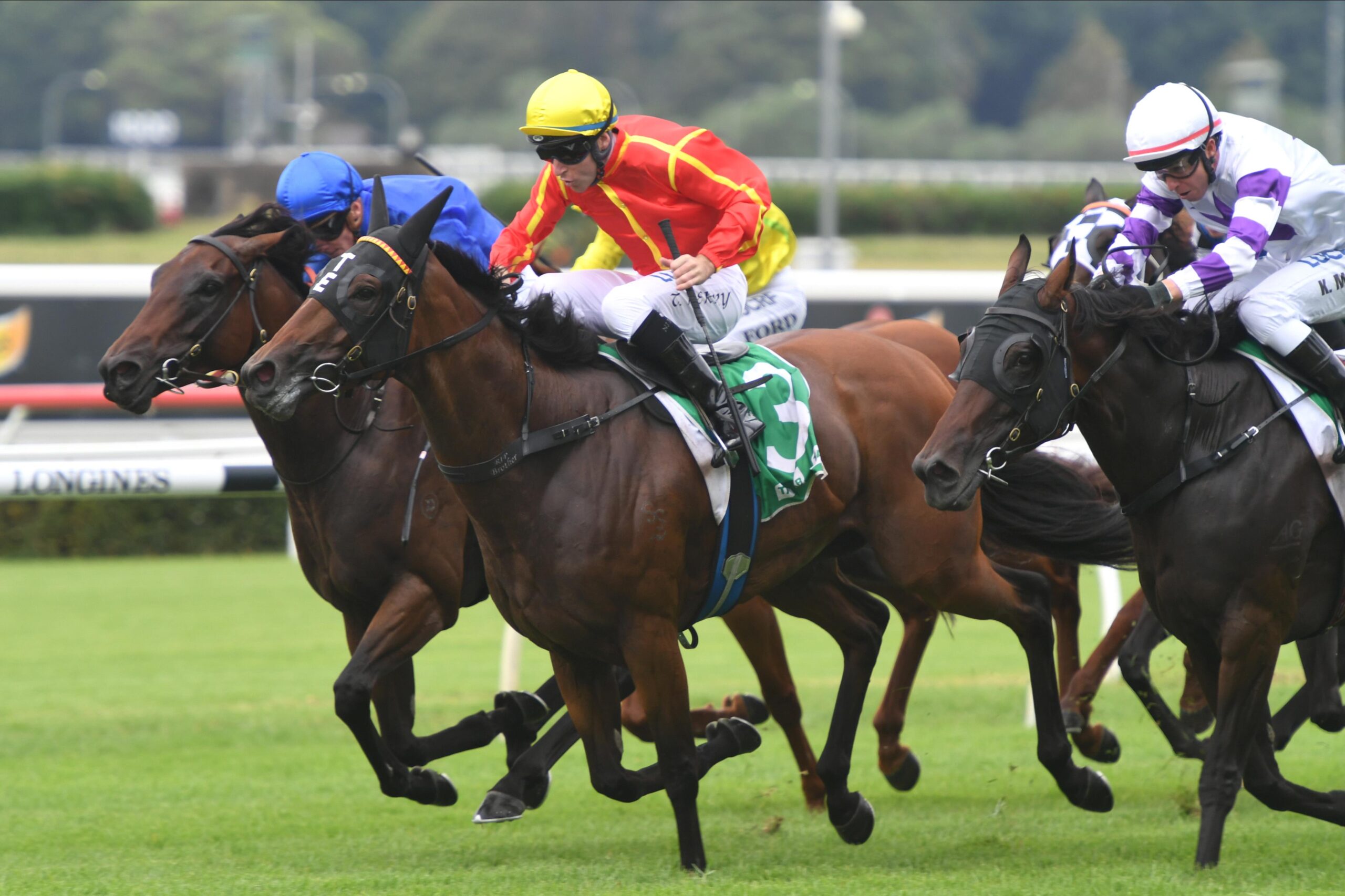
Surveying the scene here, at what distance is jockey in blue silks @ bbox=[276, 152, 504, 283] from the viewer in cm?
569

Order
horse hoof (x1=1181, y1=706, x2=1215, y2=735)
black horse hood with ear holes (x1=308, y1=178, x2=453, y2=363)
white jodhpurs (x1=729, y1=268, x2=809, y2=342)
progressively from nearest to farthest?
black horse hood with ear holes (x1=308, y1=178, x2=453, y2=363) < horse hoof (x1=1181, y1=706, x2=1215, y2=735) < white jodhpurs (x1=729, y1=268, x2=809, y2=342)

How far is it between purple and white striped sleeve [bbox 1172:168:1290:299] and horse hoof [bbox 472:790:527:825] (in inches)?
99.5

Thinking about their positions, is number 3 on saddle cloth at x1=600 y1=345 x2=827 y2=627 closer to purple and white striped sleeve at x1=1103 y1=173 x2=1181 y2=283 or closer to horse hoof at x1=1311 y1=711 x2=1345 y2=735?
purple and white striped sleeve at x1=1103 y1=173 x2=1181 y2=283

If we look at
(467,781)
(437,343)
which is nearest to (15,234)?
(467,781)

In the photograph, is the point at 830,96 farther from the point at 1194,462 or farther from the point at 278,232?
the point at 1194,462

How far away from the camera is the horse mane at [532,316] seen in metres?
4.66

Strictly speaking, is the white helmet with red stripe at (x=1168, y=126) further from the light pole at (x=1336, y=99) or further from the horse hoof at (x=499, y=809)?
the light pole at (x=1336, y=99)

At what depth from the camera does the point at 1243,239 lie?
461 centimetres

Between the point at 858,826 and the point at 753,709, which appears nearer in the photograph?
the point at 858,826

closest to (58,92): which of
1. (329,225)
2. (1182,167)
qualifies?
(329,225)

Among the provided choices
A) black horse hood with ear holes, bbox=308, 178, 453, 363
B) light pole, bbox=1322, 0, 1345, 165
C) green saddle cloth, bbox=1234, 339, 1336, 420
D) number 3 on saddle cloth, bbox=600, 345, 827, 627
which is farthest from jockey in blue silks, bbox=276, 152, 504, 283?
light pole, bbox=1322, 0, 1345, 165

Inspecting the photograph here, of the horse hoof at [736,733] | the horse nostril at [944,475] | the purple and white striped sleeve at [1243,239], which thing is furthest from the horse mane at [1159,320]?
the horse hoof at [736,733]

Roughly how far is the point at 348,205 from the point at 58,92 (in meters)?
68.8

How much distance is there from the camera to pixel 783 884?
4.62 m
